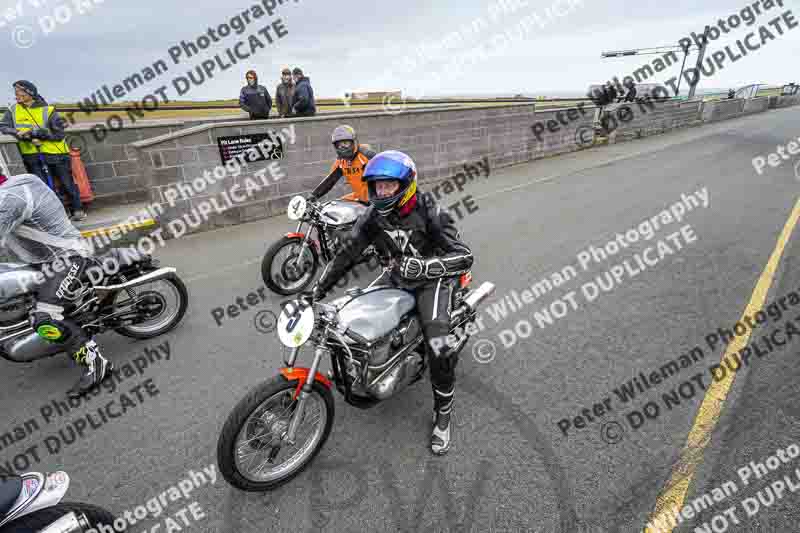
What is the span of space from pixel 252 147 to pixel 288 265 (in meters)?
4.07

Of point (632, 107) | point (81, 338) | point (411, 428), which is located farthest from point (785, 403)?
point (632, 107)

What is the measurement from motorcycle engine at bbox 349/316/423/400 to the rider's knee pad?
253 centimetres

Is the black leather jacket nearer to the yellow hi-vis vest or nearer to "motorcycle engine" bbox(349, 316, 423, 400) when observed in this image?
"motorcycle engine" bbox(349, 316, 423, 400)

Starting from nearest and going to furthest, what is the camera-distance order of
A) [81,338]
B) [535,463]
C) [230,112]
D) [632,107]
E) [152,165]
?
1. [535,463]
2. [81,338]
3. [152,165]
4. [230,112]
5. [632,107]

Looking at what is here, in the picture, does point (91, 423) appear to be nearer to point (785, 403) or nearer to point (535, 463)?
point (535, 463)

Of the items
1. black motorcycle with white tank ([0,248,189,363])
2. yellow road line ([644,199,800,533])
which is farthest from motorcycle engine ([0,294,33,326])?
yellow road line ([644,199,800,533])

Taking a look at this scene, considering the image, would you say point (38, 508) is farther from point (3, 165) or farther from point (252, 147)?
point (252, 147)

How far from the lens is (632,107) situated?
19938 millimetres

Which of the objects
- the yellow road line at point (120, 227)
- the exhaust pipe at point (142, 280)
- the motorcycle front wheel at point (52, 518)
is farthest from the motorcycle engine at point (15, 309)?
the yellow road line at point (120, 227)

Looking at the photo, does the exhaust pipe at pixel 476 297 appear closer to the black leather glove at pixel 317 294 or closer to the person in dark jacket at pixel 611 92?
the black leather glove at pixel 317 294

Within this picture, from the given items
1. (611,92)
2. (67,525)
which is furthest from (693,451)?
(611,92)

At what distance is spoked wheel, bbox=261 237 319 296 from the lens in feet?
16.0

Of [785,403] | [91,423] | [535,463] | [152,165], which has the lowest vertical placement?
[785,403]

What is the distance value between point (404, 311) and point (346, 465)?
1.07 metres
